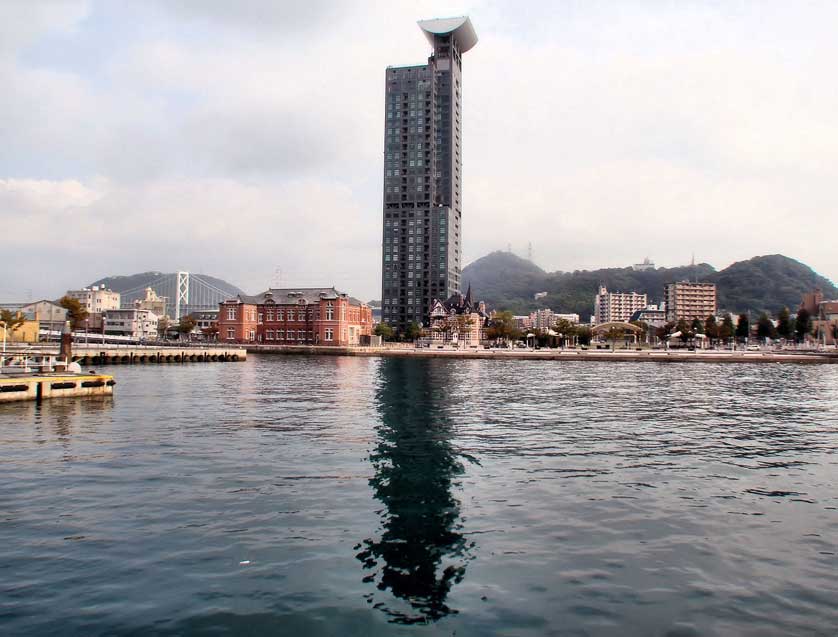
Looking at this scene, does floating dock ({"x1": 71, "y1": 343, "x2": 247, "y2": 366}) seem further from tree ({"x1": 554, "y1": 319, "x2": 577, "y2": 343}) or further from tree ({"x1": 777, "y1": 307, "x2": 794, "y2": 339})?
tree ({"x1": 777, "y1": 307, "x2": 794, "y2": 339})

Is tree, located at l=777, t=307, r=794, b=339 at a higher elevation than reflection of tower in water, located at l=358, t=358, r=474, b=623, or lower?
higher

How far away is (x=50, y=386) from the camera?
130 ft

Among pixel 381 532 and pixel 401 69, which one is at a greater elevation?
pixel 401 69

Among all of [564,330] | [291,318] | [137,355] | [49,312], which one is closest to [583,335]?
[564,330]

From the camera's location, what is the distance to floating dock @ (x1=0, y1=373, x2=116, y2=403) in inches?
1485

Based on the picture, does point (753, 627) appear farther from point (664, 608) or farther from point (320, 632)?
point (320, 632)

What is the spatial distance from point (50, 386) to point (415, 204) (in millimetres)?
159317

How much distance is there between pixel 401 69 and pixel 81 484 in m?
198

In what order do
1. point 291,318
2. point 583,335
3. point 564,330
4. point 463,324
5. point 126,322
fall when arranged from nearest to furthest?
point 291,318
point 463,324
point 564,330
point 583,335
point 126,322

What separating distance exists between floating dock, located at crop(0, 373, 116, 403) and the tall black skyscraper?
148 metres

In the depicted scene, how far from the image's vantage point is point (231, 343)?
151 metres

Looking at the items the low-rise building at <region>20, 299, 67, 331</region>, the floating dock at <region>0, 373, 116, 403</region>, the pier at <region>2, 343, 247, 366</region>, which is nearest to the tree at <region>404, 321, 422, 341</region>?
the pier at <region>2, 343, 247, 366</region>

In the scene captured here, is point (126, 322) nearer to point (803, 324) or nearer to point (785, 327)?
point (785, 327)

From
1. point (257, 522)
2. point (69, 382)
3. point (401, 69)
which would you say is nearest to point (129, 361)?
point (69, 382)
